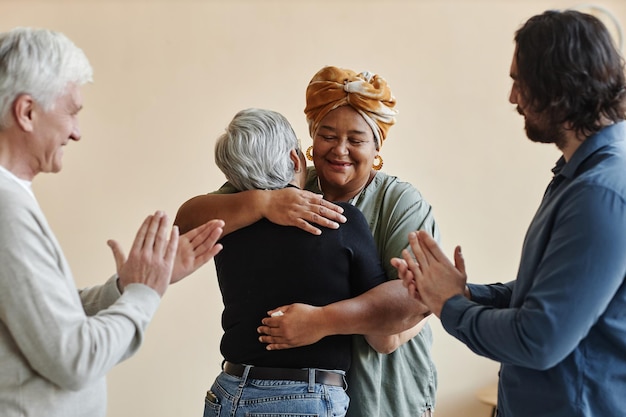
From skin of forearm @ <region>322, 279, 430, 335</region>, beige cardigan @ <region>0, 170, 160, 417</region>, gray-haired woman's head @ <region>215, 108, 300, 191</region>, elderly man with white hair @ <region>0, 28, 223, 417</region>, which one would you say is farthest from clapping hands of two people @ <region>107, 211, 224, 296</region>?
skin of forearm @ <region>322, 279, 430, 335</region>

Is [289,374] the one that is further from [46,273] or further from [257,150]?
[46,273]

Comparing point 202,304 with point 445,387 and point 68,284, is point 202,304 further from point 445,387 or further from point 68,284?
point 68,284

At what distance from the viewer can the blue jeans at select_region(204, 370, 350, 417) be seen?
1937 mm

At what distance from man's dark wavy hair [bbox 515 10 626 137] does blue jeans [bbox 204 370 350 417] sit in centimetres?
87

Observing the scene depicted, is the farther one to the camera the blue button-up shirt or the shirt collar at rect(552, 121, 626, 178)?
the shirt collar at rect(552, 121, 626, 178)

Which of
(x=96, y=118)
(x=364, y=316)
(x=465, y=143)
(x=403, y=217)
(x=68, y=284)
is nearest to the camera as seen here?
(x=68, y=284)

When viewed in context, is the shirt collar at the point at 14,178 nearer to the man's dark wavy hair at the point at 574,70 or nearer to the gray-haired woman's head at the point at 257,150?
the gray-haired woman's head at the point at 257,150

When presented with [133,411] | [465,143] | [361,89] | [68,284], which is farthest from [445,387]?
[68,284]

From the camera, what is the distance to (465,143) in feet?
13.9

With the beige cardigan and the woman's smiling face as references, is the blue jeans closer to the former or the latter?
the beige cardigan

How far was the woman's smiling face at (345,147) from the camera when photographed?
2324 mm

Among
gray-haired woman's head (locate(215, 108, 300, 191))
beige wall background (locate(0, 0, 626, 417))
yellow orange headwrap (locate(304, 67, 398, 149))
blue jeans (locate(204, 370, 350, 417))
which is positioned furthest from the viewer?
beige wall background (locate(0, 0, 626, 417))

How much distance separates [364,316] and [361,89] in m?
0.70

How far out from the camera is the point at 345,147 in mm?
2326
